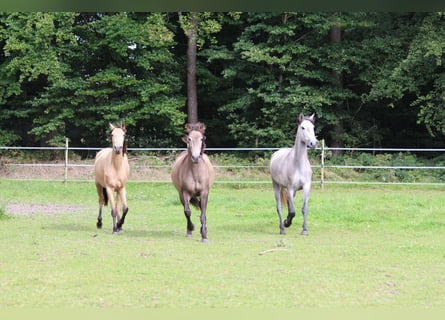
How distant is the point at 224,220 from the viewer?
11.3 metres

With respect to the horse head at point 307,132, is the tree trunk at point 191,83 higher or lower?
higher

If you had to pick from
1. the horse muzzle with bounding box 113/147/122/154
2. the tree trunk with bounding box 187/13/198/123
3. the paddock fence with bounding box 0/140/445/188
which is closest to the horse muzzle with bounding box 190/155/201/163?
the horse muzzle with bounding box 113/147/122/154

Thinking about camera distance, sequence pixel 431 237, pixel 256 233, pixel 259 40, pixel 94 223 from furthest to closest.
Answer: pixel 259 40 → pixel 94 223 → pixel 256 233 → pixel 431 237

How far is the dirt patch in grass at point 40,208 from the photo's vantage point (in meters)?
12.3

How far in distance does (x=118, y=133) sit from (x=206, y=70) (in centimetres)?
1606

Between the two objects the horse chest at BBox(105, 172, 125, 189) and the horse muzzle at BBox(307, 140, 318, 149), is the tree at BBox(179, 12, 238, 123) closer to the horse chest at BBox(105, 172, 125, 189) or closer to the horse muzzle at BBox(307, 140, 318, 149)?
the horse chest at BBox(105, 172, 125, 189)

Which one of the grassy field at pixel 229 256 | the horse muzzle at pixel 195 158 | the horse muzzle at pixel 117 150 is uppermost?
the horse muzzle at pixel 117 150

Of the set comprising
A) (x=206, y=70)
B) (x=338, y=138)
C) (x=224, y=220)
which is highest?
(x=206, y=70)

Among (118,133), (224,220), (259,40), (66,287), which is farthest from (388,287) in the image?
(259,40)

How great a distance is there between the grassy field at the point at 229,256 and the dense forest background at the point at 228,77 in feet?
31.2

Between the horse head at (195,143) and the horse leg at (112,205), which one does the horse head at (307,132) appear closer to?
the horse head at (195,143)

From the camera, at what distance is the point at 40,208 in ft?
42.8

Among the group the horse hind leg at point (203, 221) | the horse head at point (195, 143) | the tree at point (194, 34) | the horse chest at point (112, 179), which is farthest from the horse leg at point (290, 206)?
the tree at point (194, 34)

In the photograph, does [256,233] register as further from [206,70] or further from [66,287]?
[206,70]
